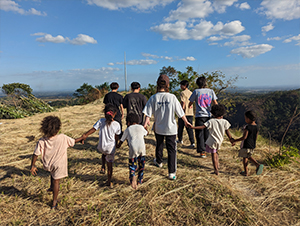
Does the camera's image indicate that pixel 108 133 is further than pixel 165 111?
No

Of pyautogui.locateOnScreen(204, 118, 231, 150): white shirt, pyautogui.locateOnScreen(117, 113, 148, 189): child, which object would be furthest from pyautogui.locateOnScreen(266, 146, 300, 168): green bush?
pyautogui.locateOnScreen(117, 113, 148, 189): child

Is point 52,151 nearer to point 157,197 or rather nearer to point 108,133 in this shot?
point 108,133

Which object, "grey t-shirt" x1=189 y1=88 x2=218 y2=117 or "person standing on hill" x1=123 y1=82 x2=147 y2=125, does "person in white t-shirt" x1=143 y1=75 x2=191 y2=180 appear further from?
"grey t-shirt" x1=189 y1=88 x2=218 y2=117

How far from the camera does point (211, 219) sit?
8.06ft

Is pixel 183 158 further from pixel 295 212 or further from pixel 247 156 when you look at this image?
pixel 295 212

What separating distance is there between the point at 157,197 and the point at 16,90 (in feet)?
42.8

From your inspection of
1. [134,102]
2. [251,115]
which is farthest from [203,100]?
[134,102]

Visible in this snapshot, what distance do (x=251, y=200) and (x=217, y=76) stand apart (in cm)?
698

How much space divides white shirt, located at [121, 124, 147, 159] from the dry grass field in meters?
0.71

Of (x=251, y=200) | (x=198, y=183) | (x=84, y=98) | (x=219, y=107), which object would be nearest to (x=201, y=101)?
(x=219, y=107)

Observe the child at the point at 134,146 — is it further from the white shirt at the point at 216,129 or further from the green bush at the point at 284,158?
the green bush at the point at 284,158

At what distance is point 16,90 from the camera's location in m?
11.6

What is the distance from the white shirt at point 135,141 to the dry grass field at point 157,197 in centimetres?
71

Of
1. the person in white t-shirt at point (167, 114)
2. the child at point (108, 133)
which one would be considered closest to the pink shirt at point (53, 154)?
the child at point (108, 133)
